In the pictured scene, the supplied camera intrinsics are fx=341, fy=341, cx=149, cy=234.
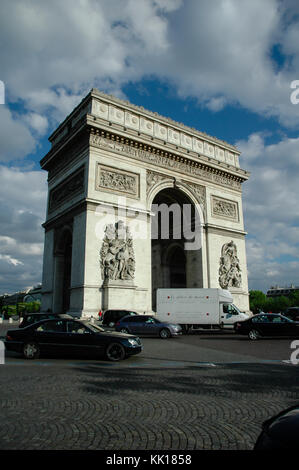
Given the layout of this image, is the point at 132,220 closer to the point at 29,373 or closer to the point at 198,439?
the point at 29,373

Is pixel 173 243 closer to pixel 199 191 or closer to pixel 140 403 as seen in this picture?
pixel 199 191

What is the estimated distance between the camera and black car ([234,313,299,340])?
15789mm

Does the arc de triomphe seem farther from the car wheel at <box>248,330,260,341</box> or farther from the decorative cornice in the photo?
the car wheel at <box>248,330,260,341</box>

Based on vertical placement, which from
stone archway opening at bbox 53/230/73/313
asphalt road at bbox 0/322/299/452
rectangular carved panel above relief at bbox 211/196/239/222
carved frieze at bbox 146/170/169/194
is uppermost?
carved frieze at bbox 146/170/169/194

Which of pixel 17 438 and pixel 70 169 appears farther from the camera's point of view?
pixel 70 169

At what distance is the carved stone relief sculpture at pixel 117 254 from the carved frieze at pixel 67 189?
383 centimetres

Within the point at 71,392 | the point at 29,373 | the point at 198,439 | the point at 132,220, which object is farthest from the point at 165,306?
the point at 198,439

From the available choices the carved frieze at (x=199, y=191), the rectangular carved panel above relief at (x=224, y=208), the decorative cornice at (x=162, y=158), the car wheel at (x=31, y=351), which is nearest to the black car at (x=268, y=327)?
the car wheel at (x=31, y=351)

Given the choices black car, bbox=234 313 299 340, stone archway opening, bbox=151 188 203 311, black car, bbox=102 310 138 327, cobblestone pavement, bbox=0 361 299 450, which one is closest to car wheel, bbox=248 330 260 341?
black car, bbox=234 313 299 340

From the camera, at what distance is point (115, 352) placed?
981 centimetres

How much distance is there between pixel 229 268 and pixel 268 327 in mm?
13143

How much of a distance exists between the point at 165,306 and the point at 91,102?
50.4 ft

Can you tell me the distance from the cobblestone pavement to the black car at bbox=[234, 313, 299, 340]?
27.2 ft

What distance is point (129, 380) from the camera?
271 inches
